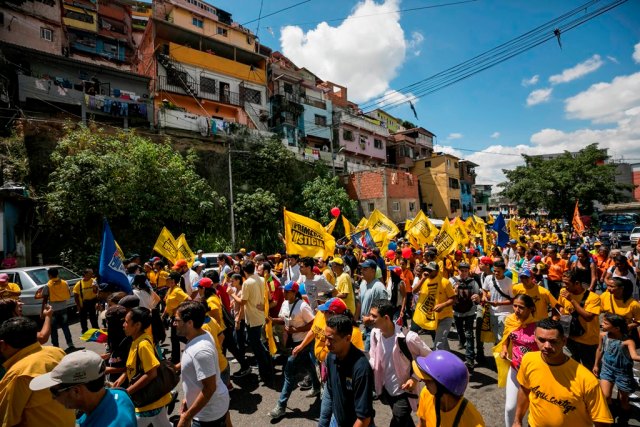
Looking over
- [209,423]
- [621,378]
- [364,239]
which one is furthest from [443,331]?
[364,239]

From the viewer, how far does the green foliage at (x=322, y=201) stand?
2616 centimetres

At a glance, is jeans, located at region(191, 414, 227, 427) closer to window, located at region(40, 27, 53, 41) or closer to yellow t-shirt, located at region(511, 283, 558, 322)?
yellow t-shirt, located at region(511, 283, 558, 322)

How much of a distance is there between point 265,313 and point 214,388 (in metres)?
2.84

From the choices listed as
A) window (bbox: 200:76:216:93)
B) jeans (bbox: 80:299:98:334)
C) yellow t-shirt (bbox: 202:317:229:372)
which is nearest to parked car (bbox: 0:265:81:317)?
jeans (bbox: 80:299:98:334)

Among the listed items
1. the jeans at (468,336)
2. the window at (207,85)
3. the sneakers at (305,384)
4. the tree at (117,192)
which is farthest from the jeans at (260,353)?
the window at (207,85)

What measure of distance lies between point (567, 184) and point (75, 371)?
32.8m

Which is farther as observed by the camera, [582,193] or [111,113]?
[582,193]

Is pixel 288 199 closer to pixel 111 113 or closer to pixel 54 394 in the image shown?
pixel 111 113

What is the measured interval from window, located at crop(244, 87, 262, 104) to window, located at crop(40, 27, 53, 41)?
47.7 ft

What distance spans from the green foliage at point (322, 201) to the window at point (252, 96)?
9.84 meters

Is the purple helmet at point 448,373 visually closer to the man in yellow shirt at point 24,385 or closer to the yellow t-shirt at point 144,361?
the yellow t-shirt at point 144,361

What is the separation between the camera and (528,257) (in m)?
9.43

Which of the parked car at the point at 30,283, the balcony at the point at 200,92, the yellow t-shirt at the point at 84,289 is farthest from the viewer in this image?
the balcony at the point at 200,92

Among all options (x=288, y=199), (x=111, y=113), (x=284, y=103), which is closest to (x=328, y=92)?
(x=284, y=103)
